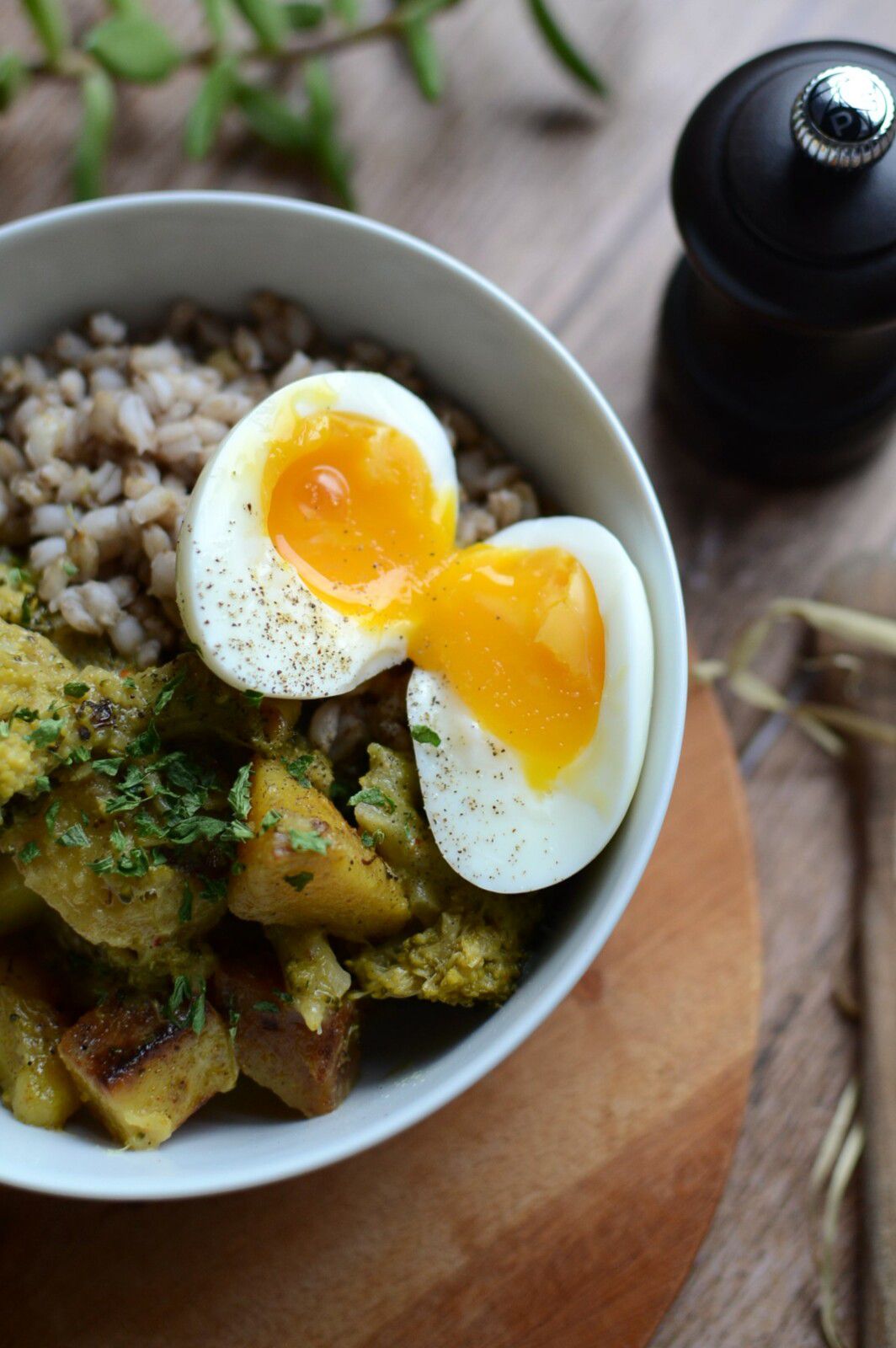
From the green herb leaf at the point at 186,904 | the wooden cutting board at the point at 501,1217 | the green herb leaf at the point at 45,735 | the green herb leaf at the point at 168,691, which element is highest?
the green herb leaf at the point at 168,691

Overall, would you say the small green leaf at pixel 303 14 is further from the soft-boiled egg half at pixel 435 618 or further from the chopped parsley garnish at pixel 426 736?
the chopped parsley garnish at pixel 426 736

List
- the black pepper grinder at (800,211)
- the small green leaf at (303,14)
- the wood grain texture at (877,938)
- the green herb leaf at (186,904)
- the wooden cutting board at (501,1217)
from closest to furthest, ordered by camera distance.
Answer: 1. the green herb leaf at (186,904)
2. the black pepper grinder at (800,211)
3. the wooden cutting board at (501,1217)
4. the wood grain texture at (877,938)
5. the small green leaf at (303,14)

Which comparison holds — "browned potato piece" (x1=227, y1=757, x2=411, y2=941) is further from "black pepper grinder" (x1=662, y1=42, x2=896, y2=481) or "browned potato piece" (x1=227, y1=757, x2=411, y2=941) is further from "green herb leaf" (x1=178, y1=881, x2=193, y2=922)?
"black pepper grinder" (x1=662, y1=42, x2=896, y2=481)

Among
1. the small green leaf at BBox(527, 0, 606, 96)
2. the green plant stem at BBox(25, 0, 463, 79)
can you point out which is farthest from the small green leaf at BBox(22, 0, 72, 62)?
the small green leaf at BBox(527, 0, 606, 96)

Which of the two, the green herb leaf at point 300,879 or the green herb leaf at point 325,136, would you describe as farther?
the green herb leaf at point 325,136

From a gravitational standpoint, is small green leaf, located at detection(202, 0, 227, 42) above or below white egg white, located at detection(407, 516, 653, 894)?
above

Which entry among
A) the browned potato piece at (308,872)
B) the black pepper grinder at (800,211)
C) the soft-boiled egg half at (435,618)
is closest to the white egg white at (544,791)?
the soft-boiled egg half at (435,618)

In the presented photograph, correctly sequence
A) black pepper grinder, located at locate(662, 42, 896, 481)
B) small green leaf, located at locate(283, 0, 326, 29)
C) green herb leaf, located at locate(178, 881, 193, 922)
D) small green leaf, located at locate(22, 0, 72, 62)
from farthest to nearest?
small green leaf, located at locate(283, 0, 326, 29) → small green leaf, located at locate(22, 0, 72, 62) → black pepper grinder, located at locate(662, 42, 896, 481) → green herb leaf, located at locate(178, 881, 193, 922)
